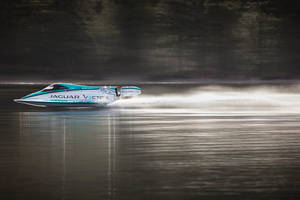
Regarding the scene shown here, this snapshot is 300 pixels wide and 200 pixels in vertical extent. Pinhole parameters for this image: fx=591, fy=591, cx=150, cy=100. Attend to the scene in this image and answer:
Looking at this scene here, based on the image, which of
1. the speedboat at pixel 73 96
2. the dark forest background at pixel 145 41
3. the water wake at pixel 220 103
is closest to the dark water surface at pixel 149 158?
the speedboat at pixel 73 96

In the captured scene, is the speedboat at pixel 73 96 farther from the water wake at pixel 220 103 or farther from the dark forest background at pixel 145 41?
the dark forest background at pixel 145 41

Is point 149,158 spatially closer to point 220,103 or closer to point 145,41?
point 220,103

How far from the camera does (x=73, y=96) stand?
3956 centimetres

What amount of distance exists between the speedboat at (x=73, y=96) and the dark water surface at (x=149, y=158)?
4.55 m

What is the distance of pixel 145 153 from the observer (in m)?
21.9

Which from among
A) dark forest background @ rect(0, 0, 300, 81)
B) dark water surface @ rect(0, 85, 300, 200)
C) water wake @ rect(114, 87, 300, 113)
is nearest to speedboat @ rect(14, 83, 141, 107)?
dark water surface @ rect(0, 85, 300, 200)

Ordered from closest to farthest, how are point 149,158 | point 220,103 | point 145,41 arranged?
point 149,158, point 220,103, point 145,41

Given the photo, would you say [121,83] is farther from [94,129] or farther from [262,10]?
[94,129]

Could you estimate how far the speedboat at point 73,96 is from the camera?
39.5m

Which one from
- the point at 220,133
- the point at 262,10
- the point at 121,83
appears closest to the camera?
the point at 220,133

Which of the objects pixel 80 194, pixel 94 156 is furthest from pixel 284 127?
pixel 80 194

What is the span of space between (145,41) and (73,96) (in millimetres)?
76500

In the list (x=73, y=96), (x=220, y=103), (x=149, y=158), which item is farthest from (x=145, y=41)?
(x=149, y=158)

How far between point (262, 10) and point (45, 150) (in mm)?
110326
